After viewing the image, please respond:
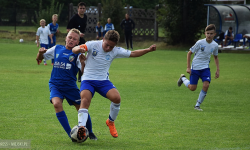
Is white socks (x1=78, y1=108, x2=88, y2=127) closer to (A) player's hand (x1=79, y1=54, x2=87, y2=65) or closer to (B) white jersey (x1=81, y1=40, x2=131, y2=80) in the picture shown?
(B) white jersey (x1=81, y1=40, x2=131, y2=80)

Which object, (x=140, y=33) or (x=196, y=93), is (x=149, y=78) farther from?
(x=140, y=33)

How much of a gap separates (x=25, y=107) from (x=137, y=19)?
25285 millimetres

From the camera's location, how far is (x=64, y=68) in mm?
5070

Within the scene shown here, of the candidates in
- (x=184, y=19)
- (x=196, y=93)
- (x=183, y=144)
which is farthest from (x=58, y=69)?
(x=184, y=19)

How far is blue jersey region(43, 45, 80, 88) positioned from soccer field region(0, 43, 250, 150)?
83 cm

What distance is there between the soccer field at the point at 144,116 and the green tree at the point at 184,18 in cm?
1460

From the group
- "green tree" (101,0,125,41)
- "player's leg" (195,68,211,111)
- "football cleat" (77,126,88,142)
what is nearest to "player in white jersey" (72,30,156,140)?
"football cleat" (77,126,88,142)

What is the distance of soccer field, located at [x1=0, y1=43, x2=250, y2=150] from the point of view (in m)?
5.02

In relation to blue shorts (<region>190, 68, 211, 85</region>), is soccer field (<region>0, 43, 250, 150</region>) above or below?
below

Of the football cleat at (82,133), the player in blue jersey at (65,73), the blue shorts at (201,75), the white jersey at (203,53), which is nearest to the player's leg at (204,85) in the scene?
the blue shorts at (201,75)

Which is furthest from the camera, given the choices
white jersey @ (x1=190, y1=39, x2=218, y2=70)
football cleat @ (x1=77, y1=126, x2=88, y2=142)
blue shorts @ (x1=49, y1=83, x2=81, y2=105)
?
white jersey @ (x1=190, y1=39, x2=218, y2=70)

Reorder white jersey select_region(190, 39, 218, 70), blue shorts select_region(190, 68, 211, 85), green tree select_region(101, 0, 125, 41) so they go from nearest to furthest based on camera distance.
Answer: blue shorts select_region(190, 68, 211, 85), white jersey select_region(190, 39, 218, 70), green tree select_region(101, 0, 125, 41)

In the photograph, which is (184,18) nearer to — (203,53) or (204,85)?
(203,53)

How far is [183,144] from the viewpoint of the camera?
16.3 feet
